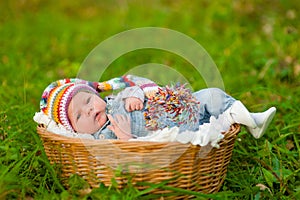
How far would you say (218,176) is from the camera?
2.22 meters

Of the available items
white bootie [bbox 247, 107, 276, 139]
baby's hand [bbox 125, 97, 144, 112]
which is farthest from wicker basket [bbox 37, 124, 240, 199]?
baby's hand [bbox 125, 97, 144, 112]

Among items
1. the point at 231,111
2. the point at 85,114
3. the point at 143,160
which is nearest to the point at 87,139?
the point at 143,160

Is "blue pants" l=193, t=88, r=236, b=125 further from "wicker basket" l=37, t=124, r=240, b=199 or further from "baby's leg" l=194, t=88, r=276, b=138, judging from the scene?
"wicker basket" l=37, t=124, r=240, b=199

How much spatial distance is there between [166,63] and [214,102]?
216cm

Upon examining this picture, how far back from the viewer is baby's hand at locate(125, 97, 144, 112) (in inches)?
94.0

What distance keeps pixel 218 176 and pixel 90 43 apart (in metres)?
3.12

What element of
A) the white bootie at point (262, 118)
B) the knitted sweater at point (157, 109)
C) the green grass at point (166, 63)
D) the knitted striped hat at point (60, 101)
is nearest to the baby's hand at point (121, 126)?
the knitted sweater at point (157, 109)

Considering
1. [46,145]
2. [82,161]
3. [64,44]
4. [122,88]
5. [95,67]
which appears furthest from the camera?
[64,44]

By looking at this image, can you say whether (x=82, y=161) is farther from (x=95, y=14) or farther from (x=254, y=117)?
(x=95, y=14)

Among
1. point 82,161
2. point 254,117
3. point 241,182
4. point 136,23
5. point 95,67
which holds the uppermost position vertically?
point 136,23

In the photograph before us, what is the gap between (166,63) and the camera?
4539 millimetres

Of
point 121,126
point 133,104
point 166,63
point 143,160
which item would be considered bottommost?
point 143,160

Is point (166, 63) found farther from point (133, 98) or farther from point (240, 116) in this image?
point (240, 116)

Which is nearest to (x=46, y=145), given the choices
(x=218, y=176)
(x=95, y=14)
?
(x=218, y=176)
